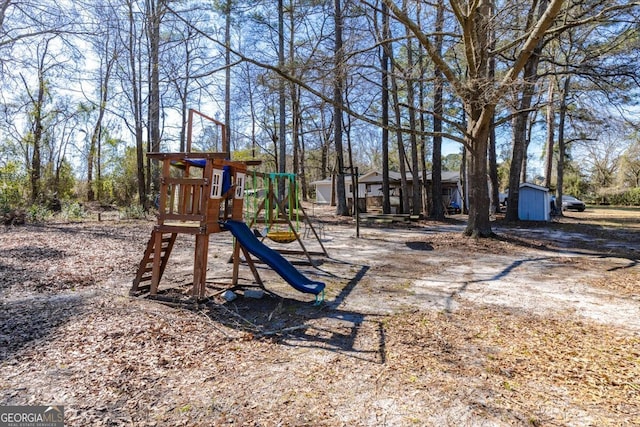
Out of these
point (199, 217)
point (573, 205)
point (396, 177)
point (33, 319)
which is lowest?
point (33, 319)

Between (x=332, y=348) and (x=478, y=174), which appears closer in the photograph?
(x=332, y=348)

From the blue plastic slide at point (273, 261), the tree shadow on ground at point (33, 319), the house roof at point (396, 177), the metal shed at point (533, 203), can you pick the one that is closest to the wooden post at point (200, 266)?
the blue plastic slide at point (273, 261)

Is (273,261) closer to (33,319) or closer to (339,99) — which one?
(33,319)

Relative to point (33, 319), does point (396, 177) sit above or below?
above

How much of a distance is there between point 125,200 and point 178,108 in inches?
240

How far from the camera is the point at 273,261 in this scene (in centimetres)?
443

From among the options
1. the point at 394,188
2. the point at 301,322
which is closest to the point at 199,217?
the point at 301,322

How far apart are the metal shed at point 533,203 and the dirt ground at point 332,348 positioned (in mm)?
10259

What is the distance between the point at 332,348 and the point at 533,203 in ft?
51.3

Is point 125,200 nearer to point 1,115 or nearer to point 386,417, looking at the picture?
point 1,115

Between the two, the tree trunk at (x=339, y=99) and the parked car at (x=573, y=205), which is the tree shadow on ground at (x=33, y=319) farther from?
the parked car at (x=573, y=205)

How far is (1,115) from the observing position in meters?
15.4

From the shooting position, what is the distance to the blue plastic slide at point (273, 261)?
423 centimetres

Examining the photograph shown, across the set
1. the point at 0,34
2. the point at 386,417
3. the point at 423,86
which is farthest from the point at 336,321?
the point at 423,86
